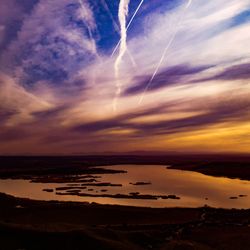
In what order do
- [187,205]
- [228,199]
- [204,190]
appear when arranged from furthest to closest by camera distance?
1. [204,190]
2. [228,199]
3. [187,205]

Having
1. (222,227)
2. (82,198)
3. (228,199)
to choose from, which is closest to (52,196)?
(82,198)

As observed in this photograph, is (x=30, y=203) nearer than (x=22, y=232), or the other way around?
(x=22, y=232)

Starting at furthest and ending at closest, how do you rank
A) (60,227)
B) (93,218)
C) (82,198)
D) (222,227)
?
(82,198), (93,218), (222,227), (60,227)

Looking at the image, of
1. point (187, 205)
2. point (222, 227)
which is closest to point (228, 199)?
point (187, 205)

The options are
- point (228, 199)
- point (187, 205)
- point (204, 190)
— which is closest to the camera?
point (187, 205)

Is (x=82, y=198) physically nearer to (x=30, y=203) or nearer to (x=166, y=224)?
(x=30, y=203)

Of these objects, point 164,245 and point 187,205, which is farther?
point 187,205

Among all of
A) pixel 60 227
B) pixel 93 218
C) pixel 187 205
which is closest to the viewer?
pixel 60 227

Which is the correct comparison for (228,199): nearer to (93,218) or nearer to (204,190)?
(204,190)
